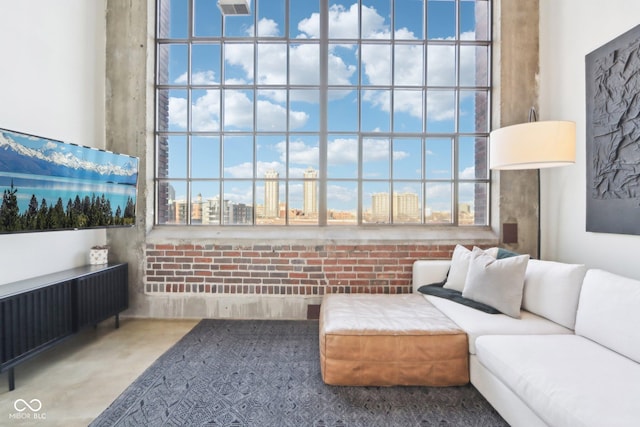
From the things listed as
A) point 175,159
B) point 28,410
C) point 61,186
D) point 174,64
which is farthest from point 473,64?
point 28,410

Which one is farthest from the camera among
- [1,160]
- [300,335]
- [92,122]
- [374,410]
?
[92,122]

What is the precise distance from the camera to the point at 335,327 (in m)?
1.93

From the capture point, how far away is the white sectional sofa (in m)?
1.16

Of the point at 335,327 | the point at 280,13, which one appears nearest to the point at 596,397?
the point at 335,327

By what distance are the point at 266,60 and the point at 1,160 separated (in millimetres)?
2349

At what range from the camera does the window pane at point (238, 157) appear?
325 cm

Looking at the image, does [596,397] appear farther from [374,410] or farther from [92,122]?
[92,122]

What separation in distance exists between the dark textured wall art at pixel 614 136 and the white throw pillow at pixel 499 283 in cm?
71

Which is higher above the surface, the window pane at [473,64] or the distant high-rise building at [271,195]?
the window pane at [473,64]

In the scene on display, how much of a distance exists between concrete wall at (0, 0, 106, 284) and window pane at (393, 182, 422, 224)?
298 cm

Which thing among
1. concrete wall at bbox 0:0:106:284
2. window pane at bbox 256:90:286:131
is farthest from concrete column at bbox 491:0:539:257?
concrete wall at bbox 0:0:106:284

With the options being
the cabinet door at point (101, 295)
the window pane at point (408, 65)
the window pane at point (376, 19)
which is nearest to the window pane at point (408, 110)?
the window pane at point (408, 65)

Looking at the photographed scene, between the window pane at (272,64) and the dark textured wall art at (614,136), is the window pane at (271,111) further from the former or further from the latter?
the dark textured wall art at (614,136)

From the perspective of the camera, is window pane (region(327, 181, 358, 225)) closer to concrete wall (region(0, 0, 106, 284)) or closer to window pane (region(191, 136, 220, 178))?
window pane (region(191, 136, 220, 178))
